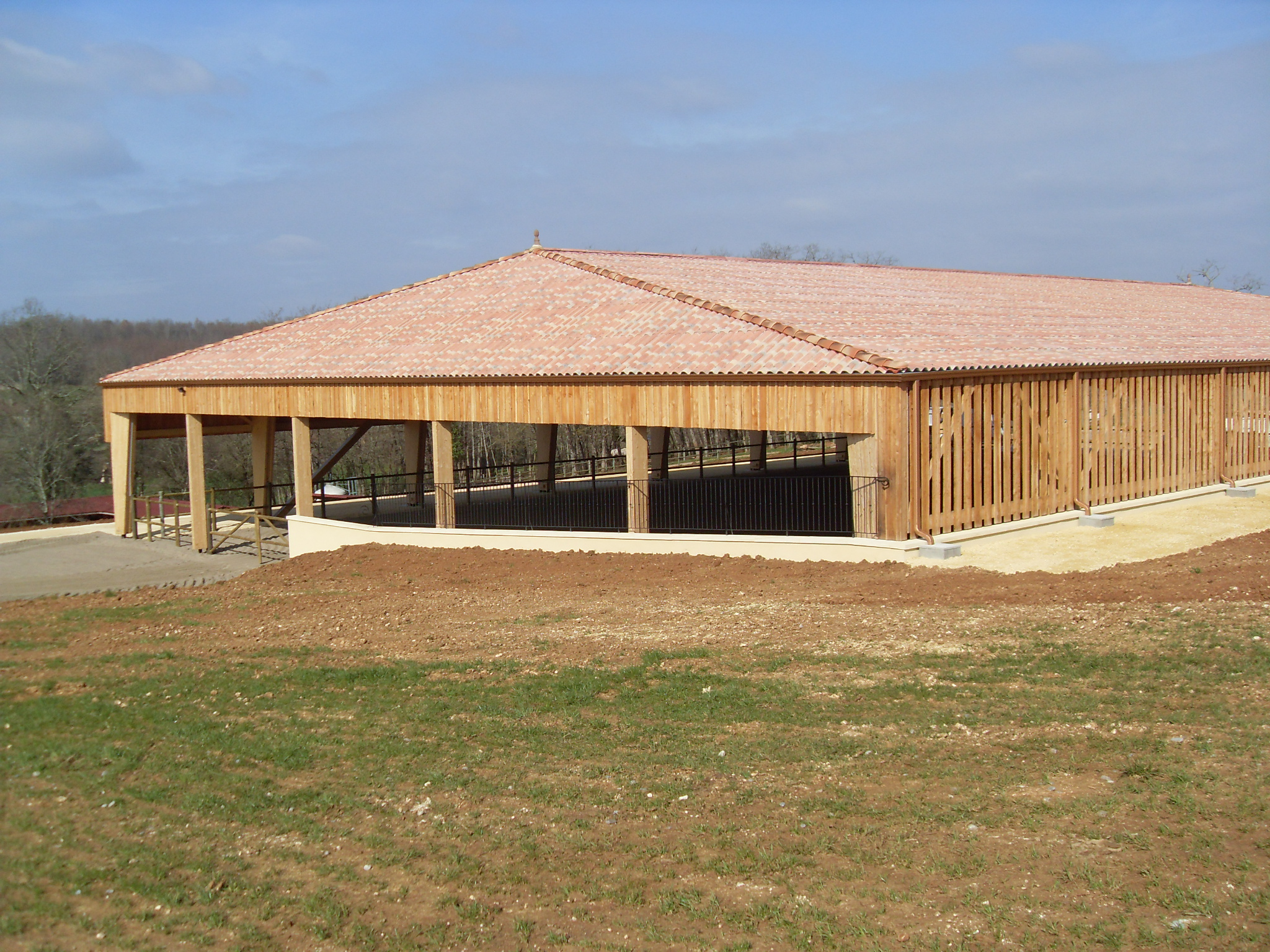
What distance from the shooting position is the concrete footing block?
62.1 feet

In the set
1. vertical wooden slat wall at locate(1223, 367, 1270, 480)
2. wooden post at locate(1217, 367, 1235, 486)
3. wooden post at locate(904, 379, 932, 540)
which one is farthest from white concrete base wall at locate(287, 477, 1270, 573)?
vertical wooden slat wall at locate(1223, 367, 1270, 480)

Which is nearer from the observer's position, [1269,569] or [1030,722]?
[1030,722]

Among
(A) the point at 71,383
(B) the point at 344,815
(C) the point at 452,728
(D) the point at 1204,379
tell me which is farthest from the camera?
(A) the point at 71,383

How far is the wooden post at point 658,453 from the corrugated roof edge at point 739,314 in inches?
235

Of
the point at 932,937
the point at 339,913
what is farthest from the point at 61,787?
the point at 932,937

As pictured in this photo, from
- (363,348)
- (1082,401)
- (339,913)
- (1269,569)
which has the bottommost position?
(339,913)

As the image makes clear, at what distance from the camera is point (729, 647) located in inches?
440

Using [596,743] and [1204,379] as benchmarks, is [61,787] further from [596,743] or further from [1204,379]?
[1204,379]

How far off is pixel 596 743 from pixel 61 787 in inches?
144

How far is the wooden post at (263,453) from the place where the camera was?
97.0ft

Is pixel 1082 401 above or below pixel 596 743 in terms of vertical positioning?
above

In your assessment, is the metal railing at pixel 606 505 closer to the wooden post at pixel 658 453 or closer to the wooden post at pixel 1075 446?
the wooden post at pixel 658 453

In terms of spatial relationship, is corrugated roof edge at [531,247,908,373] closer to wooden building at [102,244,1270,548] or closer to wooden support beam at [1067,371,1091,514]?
wooden building at [102,244,1270,548]

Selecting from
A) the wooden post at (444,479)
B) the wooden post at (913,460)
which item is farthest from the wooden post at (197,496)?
the wooden post at (913,460)
